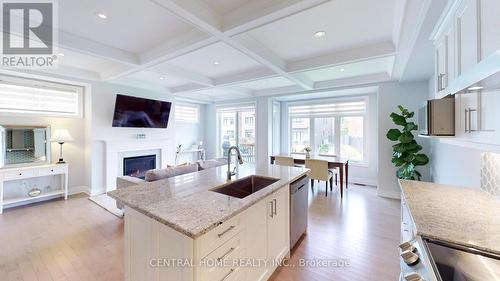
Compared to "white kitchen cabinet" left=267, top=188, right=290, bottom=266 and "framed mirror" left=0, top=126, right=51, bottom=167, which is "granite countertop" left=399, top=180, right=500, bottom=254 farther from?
"framed mirror" left=0, top=126, right=51, bottom=167

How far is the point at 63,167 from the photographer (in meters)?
3.88

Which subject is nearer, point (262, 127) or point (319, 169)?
point (319, 169)

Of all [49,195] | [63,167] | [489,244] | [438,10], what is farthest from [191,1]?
[49,195]

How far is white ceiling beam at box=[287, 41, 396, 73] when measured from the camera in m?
2.75

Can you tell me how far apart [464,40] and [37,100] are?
19.6 feet

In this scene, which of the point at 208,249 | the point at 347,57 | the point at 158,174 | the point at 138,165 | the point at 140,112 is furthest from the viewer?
the point at 138,165

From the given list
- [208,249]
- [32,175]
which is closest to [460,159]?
[208,249]

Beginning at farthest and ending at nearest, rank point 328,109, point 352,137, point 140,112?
point 328,109, point 352,137, point 140,112

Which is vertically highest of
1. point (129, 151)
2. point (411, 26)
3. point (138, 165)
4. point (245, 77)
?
point (245, 77)

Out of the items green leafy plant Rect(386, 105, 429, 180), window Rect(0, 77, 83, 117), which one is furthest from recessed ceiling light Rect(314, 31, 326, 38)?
window Rect(0, 77, 83, 117)

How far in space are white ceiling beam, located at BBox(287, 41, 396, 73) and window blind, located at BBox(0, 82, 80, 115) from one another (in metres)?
4.60

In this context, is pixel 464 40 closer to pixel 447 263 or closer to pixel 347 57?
pixel 447 263

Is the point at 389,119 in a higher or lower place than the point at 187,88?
lower

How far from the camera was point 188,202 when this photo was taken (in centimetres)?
143
